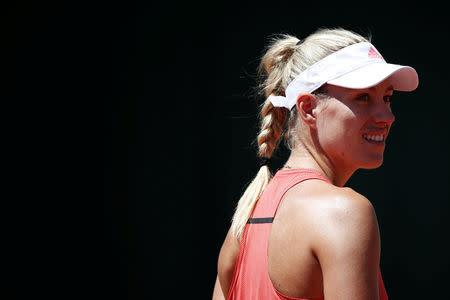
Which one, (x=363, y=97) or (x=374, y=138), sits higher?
(x=363, y=97)

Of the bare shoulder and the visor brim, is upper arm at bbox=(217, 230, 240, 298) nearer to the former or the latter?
the bare shoulder

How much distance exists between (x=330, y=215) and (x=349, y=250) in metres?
0.08

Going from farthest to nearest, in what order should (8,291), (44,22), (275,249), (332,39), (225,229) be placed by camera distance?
(225,229)
(44,22)
(8,291)
(332,39)
(275,249)

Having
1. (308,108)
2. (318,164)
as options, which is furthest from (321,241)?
(308,108)

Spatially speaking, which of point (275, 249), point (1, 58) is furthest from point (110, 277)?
point (275, 249)

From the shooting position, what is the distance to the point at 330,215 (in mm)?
1120

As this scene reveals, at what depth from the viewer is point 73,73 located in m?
3.47

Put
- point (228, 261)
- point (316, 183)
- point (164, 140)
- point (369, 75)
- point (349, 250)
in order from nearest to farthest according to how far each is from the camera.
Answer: point (349, 250)
point (316, 183)
point (369, 75)
point (228, 261)
point (164, 140)

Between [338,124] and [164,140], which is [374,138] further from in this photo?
[164,140]

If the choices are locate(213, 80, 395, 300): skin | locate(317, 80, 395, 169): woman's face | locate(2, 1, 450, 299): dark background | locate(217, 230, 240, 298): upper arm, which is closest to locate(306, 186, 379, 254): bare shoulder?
locate(213, 80, 395, 300): skin

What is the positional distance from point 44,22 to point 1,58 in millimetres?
352

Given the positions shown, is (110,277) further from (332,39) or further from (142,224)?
(332,39)

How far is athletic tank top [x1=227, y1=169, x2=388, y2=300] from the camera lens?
1.28 m

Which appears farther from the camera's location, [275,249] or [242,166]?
[242,166]
